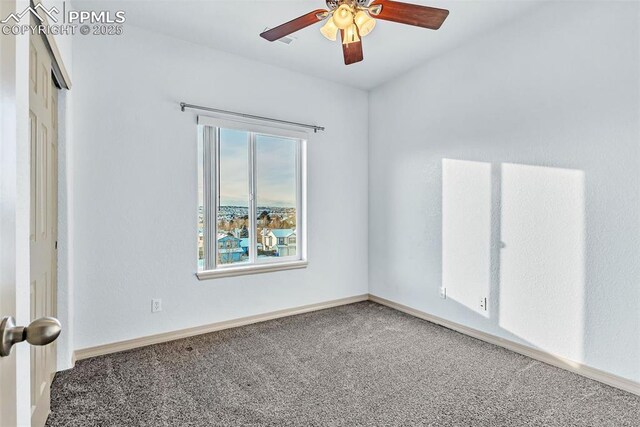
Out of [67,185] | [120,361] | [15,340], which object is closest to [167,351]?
[120,361]

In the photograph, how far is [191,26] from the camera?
2.81 m

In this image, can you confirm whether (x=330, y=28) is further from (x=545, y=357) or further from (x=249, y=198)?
(x=545, y=357)

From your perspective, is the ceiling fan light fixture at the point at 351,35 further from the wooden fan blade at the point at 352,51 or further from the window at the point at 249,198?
the window at the point at 249,198

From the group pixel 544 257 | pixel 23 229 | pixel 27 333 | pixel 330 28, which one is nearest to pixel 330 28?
pixel 330 28

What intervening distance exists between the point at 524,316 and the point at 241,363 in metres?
2.22

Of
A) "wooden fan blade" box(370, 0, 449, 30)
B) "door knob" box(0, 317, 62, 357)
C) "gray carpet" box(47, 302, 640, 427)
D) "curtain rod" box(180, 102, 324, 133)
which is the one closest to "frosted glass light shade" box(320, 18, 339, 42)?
"wooden fan blade" box(370, 0, 449, 30)

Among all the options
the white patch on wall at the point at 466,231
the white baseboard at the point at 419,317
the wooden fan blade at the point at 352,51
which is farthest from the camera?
the white patch on wall at the point at 466,231

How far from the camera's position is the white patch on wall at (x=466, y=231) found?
297cm

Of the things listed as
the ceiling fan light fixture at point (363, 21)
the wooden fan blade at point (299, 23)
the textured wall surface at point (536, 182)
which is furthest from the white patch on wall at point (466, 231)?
the wooden fan blade at point (299, 23)

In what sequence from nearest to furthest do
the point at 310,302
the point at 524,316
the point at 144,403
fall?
the point at 144,403
the point at 524,316
the point at 310,302

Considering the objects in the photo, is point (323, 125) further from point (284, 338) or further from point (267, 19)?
point (284, 338)

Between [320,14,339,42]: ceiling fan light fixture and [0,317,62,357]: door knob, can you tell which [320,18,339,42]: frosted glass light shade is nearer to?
[320,14,339,42]: ceiling fan light fixture

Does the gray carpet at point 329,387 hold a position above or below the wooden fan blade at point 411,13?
below

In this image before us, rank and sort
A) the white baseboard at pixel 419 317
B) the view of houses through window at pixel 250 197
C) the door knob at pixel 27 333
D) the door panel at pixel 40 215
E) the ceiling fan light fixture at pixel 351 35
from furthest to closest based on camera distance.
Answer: the view of houses through window at pixel 250 197
the white baseboard at pixel 419 317
the ceiling fan light fixture at pixel 351 35
the door panel at pixel 40 215
the door knob at pixel 27 333
